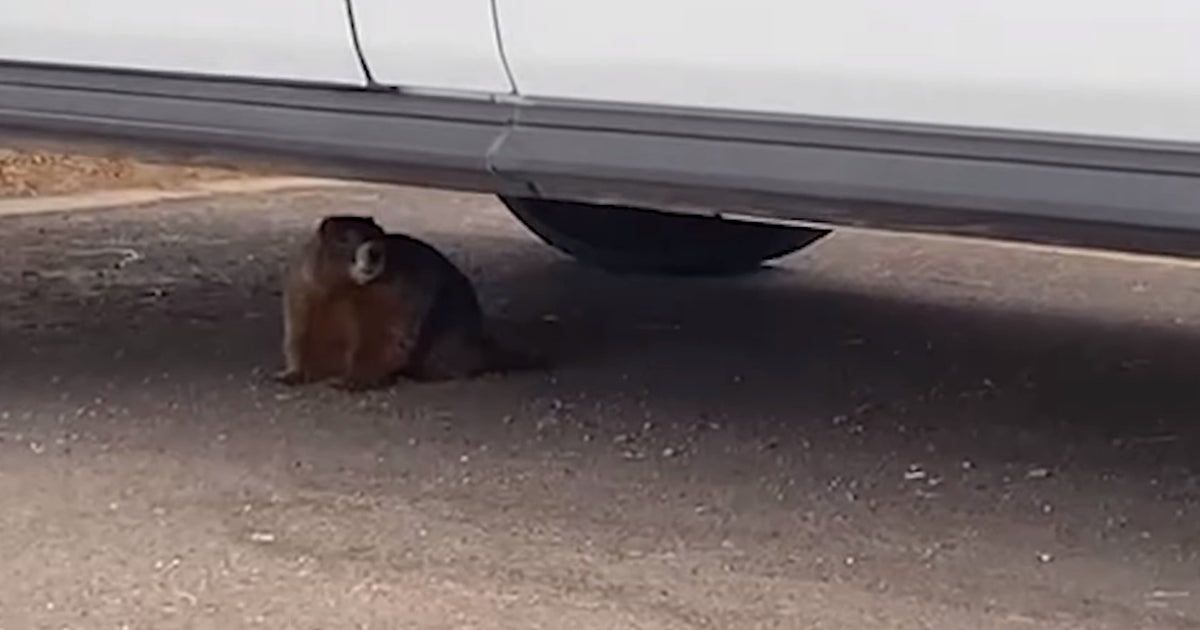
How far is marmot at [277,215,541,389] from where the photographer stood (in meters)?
4.32

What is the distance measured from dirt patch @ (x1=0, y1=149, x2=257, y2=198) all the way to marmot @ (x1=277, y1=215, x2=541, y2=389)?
10.1 feet

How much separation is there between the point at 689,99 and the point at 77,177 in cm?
487

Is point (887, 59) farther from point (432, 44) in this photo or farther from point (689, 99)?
point (432, 44)

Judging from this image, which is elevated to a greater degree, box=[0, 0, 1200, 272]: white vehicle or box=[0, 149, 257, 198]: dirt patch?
box=[0, 149, 257, 198]: dirt patch

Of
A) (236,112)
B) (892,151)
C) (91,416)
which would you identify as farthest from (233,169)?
(892,151)

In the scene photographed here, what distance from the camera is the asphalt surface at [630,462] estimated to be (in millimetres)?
3045

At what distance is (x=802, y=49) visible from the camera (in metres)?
2.90

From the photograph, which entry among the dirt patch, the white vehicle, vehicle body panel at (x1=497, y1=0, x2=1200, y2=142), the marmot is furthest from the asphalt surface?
the dirt patch

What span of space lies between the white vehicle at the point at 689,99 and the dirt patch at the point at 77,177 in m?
3.78

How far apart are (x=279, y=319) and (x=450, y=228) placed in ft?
5.28

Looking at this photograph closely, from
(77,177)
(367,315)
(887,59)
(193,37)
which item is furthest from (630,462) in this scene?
(77,177)

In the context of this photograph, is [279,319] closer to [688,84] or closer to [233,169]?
[233,169]

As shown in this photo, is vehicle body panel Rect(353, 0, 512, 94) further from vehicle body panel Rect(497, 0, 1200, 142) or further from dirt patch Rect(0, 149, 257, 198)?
dirt patch Rect(0, 149, 257, 198)

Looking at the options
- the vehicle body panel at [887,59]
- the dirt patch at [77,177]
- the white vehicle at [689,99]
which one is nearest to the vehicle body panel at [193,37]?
the white vehicle at [689,99]
